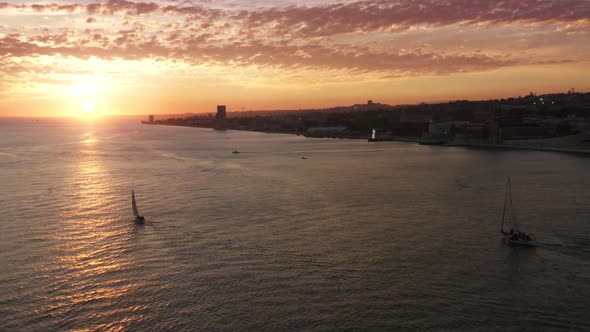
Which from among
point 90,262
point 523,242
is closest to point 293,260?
point 90,262

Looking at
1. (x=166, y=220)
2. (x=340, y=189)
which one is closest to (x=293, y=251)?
(x=166, y=220)

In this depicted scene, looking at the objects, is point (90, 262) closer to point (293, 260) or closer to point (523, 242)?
point (293, 260)

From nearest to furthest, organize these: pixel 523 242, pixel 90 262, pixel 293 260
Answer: pixel 293 260
pixel 90 262
pixel 523 242

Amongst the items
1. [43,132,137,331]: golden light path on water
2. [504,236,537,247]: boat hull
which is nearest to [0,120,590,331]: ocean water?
[43,132,137,331]: golden light path on water

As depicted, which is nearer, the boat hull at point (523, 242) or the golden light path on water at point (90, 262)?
the golden light path on water at point (90, 262)

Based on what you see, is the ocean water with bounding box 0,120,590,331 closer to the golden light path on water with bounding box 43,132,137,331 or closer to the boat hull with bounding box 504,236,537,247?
the golden light path on water with bounding box 43,132,137,331

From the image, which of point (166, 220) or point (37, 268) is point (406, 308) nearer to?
point (37, 268)

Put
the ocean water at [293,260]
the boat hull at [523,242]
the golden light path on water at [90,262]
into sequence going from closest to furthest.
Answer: the ocean water at [293,260], the golden light path on water at [90,262], the boat hull at [523,242]

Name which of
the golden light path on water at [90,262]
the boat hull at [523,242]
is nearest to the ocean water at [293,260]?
the golden light path on water at [90,262]

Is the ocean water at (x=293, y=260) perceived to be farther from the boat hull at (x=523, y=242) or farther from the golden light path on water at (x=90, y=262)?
the boat hull at (x=523, y=242)
